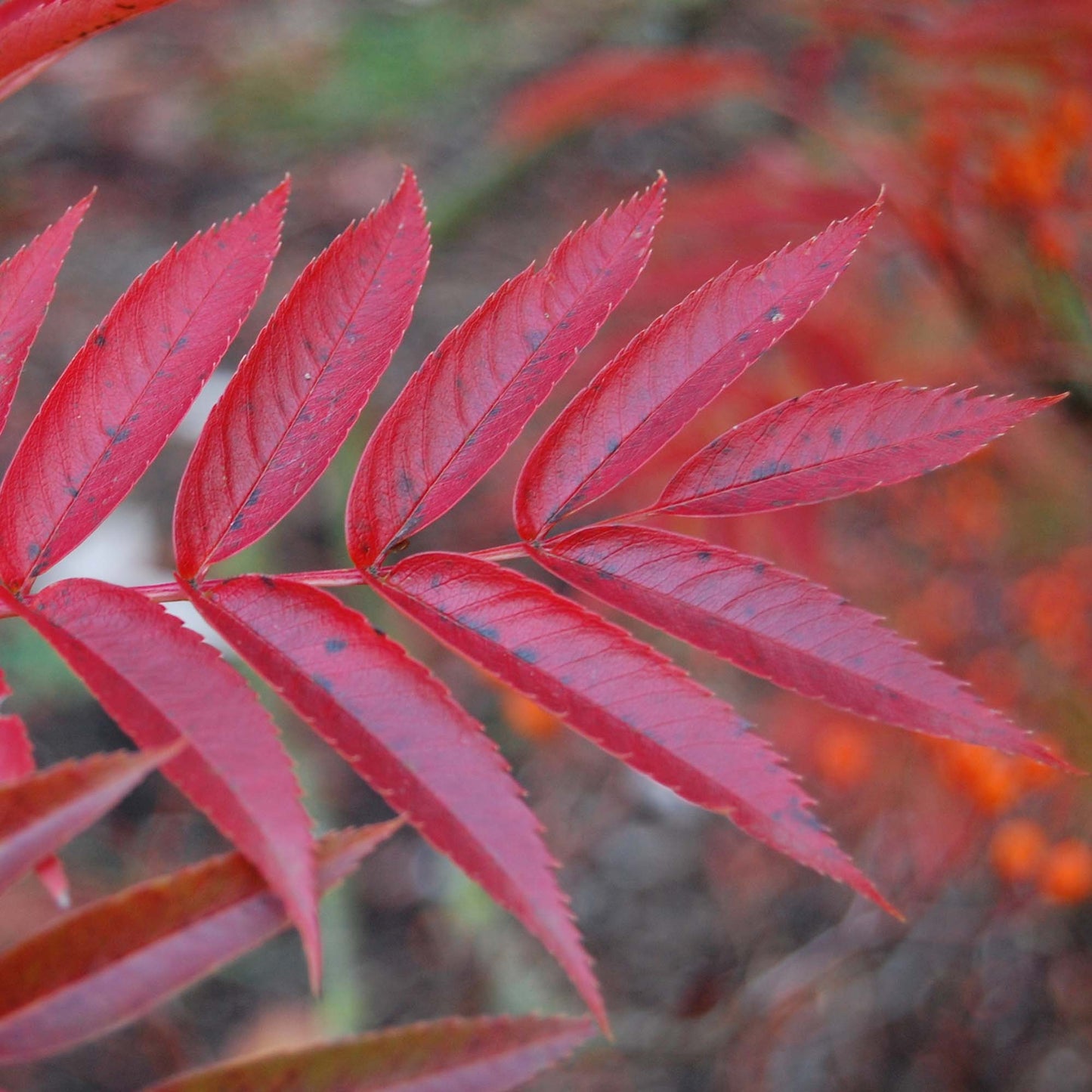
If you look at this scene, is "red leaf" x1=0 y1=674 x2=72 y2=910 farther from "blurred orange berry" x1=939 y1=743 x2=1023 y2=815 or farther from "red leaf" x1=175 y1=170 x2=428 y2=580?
"blurred orange berry" x1=939 y1=743 x2=1023 y2=815

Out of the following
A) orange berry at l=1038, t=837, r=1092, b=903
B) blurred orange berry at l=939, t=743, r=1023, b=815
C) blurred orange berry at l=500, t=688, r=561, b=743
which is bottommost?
orange berry at l=1038, t=837, r=1092, b=903

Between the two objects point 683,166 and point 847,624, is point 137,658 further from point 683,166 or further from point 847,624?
point 683,166

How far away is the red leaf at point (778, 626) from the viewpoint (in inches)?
22.3

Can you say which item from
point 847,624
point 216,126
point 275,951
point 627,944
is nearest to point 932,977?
point 627,944

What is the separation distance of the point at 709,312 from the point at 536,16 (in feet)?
8.22

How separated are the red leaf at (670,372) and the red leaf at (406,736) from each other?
0.51 feet

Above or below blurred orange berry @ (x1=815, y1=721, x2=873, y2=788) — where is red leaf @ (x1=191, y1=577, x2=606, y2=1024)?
above

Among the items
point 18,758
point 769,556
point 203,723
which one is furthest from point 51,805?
point 769,556

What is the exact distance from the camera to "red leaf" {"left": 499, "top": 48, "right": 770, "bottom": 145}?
1794 millimetres

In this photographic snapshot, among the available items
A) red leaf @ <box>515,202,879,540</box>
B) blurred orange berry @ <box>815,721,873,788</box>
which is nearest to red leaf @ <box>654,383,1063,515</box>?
red leaf @ <box>515,202,879,540</box>

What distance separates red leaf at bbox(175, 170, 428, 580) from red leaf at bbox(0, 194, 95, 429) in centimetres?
12

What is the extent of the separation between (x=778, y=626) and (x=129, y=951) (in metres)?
0.43

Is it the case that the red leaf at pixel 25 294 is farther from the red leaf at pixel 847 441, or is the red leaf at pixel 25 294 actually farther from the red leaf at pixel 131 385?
the red leaf at pixel 847 441

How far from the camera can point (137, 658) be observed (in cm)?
54
